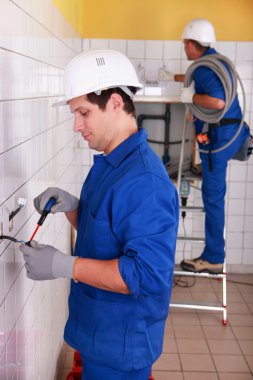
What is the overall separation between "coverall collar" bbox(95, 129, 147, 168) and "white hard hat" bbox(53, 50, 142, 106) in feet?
0.45

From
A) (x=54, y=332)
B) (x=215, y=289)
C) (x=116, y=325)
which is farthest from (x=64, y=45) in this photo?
(x=215, y=289)

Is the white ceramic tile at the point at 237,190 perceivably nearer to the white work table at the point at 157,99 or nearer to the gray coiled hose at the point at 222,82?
the gray coiled hose at the point at 222,82

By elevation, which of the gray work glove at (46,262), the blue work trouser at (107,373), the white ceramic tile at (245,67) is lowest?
the blue work trouser at (107,373)

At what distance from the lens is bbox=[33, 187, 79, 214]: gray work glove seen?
1639mm

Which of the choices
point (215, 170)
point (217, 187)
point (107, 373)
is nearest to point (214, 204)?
point (217, 187)

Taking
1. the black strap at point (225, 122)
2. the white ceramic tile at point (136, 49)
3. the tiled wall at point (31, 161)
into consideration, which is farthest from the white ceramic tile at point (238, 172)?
Result: the tiled wall at point (31, 161)

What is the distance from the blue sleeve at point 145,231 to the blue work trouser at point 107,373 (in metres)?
0.34

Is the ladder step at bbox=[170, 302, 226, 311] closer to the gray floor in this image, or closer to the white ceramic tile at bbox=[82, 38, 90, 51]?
the gray floor

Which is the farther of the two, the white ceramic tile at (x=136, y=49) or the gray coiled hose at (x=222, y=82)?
the white ceramic tile at (x=136, y=49)

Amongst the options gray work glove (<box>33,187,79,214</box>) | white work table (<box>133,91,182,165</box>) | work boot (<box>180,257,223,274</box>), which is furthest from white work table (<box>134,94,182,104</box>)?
gray work glove (<box>33,187,79,214</box>)

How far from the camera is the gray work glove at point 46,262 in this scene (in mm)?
1358

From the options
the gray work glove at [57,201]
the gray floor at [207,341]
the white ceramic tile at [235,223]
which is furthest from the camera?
the white ceramic tile at [235,223]

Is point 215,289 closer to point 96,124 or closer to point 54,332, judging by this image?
point 54,332

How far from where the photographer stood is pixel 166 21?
405 centimetres
